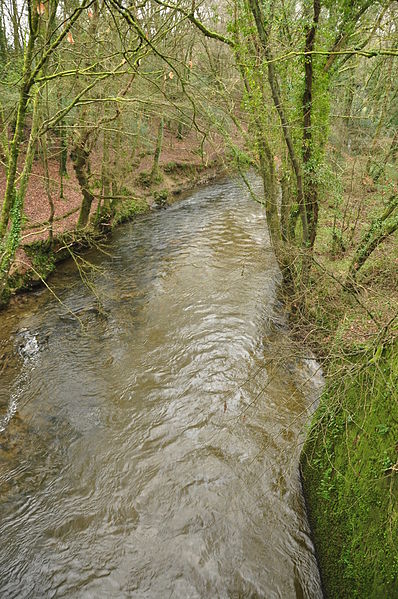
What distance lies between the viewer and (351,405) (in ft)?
14.8

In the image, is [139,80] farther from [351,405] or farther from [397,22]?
[351,405]

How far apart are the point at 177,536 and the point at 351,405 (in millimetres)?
2889

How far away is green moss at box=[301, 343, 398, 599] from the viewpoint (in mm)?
3262

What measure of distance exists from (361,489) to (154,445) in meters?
3.45

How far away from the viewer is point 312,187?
8344mm

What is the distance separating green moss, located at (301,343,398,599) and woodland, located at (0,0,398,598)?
0.02 m

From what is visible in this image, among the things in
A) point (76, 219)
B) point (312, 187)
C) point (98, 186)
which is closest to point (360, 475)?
point (312, 187)

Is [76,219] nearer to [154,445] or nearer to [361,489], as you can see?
[154,445]

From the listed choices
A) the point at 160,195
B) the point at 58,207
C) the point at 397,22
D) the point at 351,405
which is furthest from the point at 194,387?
the point at 160,195

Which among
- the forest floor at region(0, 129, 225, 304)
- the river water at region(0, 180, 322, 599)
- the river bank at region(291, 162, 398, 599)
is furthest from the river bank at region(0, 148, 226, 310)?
the river bank at region(291, 162, 398, 599)

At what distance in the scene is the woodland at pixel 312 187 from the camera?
12.7 ft

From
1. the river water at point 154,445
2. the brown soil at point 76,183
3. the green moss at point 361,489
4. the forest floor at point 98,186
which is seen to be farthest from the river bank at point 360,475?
the brown soil at point 76,183

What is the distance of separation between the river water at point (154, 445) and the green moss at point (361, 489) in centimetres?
51

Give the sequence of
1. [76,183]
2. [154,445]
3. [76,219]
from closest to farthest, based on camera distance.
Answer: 1. [154,445]
2. [76,219]
3. [76,183]
